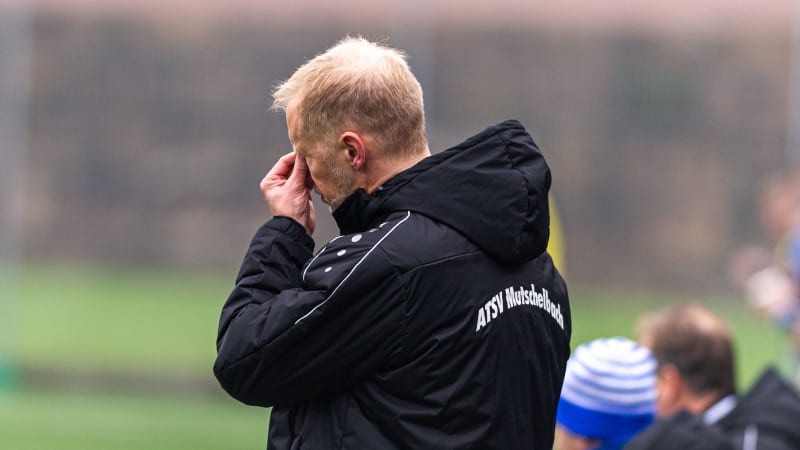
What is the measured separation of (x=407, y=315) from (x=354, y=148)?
0.37 metres

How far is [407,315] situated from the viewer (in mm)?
2576

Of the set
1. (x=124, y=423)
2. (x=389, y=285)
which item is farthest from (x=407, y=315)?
(x=124, y=423)

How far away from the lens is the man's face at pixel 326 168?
8.83 feet

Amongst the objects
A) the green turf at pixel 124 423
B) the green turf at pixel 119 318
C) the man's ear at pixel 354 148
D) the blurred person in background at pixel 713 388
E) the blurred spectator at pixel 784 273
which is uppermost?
the man's ear at pixel 354 148

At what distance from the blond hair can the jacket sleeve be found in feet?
0.83

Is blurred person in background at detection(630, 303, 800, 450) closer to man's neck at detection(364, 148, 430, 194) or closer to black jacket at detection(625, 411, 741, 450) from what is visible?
black jacket at detection(625, 411, 741, 450)

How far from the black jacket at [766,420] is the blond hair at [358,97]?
1.97 metres

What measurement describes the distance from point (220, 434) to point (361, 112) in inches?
324

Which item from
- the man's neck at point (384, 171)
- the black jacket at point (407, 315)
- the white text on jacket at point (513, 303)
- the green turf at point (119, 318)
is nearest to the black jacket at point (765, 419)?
the white text on jacket at point (513, 303)

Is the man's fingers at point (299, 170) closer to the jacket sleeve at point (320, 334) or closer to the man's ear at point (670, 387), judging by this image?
the jacket sleeve at point (320, 334)

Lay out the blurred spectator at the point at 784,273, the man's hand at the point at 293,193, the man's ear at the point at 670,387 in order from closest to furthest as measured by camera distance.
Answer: the man's hand at the point at 293,193 < the man's ear at the point at 670,387 < the blurred spectator at the point at 784,273

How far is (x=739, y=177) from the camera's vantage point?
1534cm

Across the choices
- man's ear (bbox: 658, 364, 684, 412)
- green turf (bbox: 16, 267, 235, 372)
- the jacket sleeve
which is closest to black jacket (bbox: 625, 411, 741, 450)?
man's ear (bbox: 658, 364, 684, 412)

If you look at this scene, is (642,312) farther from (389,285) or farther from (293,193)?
(389,285)
